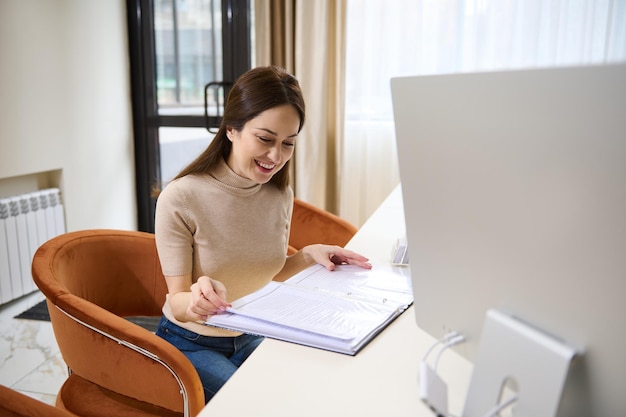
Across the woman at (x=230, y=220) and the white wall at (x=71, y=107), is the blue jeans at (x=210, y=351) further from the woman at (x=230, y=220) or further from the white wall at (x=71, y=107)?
the white wall at (x=71, y=107)

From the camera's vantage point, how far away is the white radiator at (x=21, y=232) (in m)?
2.78

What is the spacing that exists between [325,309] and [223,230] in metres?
0.43

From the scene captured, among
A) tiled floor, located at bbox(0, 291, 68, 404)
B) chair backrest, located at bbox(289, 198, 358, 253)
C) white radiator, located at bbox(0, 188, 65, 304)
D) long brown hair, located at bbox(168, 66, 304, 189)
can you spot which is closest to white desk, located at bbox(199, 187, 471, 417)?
long brown hair, located at bbox(168, 66, 304, 189)

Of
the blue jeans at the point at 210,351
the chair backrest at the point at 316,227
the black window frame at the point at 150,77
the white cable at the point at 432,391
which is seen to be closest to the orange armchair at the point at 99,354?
the blue jeans at the point at 210,351

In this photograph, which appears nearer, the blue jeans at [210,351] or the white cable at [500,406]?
the white cable at [500,406]

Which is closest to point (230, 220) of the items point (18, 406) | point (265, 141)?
point (265, 141)

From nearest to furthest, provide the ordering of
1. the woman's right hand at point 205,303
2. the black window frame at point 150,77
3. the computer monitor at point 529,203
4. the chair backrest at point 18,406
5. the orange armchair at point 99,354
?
the computer monitor at point 529,203, the chair backrest at point 18,406, the woman's right hand at point 205,303, the orange armchair at point 99,354, the black window frame at point 150,77

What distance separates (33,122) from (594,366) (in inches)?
118

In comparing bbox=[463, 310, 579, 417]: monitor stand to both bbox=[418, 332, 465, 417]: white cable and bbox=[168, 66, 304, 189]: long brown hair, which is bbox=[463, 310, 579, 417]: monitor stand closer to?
bbox=[418, 332, 465, 417]: white cable

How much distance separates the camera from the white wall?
2768mm

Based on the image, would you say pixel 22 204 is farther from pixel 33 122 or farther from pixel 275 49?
pixel 275 49

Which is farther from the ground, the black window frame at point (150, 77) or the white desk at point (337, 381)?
the black window frame at point (150, 77)

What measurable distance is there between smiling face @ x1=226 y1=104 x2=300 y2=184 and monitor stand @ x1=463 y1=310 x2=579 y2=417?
794 millimetres

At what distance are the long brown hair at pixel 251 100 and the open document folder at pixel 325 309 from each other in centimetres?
37
